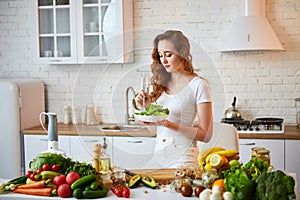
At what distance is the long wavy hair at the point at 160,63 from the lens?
241cm

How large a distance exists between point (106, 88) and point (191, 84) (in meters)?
0.46

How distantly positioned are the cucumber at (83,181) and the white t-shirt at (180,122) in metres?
0.36

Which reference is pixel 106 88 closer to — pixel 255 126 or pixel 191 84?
pixel 191 84

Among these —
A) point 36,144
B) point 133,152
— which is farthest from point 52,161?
point 36,144


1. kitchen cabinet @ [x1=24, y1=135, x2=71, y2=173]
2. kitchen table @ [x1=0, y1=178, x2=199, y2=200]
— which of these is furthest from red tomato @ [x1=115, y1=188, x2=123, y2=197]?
kitchen cabinet @ [x1=24, y1=135, x2=71, y2=173]

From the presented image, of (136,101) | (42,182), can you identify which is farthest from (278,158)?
(42,182)

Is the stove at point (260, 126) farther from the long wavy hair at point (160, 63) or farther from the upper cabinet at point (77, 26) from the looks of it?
the long wavy hair at point (160, 63)

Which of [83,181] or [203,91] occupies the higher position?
[203,91]

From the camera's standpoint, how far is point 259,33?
425 cm

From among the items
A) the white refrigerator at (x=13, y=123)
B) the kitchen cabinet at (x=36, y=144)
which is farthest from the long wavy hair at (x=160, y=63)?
the white refrigerator at (x=13, y=123)

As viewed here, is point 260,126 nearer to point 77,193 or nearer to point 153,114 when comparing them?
point 153,114

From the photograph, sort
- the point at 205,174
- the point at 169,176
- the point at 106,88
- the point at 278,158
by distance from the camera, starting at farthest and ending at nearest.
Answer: the point at 278,158
the point at 106,88
the point at 169,176
the point at 205,174

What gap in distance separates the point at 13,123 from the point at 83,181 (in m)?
2.45

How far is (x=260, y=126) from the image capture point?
14.0 feet
